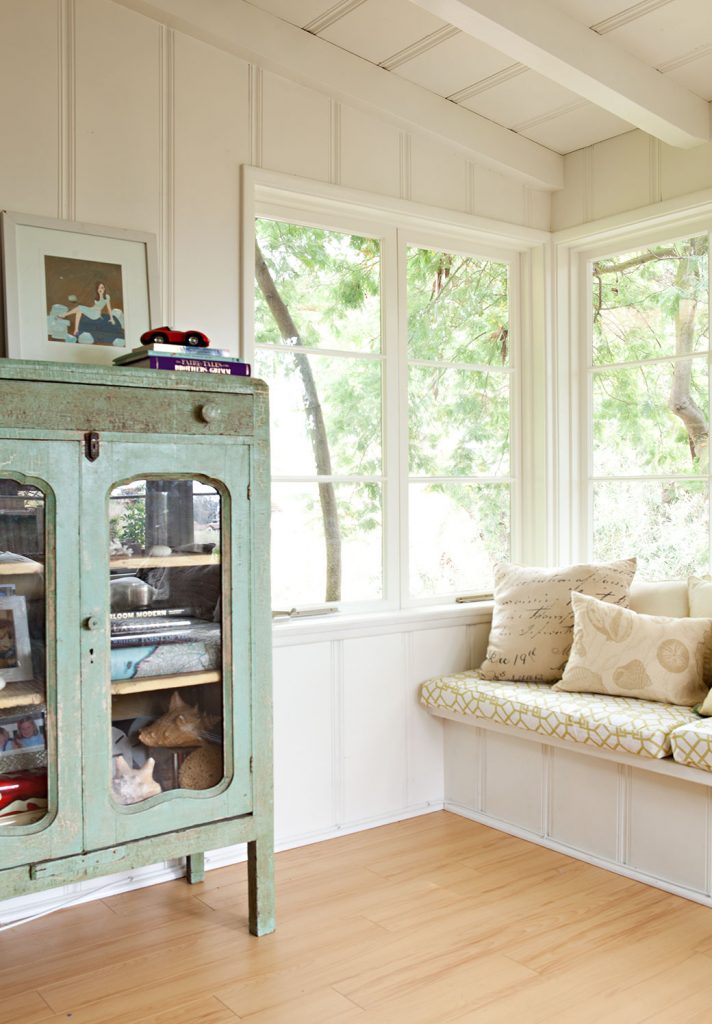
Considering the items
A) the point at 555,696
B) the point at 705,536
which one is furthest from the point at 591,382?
the point at 555,696

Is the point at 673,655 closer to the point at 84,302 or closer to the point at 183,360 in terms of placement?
the point at 183,360

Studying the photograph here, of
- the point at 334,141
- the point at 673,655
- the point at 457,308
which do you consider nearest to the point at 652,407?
the point at 457,308

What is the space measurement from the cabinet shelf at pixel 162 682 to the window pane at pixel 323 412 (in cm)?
96

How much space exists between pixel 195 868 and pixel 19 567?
119cm

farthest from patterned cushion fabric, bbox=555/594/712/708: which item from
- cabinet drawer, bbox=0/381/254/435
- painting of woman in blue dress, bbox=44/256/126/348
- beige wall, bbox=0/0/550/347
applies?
painting of woman in blue dress, bbox=44/256/126/348

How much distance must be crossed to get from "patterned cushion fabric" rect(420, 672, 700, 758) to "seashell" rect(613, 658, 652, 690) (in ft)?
0.15

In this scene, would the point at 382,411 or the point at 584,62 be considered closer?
the point at 584,62

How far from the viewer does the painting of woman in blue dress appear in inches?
104

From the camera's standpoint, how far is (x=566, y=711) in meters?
2.94

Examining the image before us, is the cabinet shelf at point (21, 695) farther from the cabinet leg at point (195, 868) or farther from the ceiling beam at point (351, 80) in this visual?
the ceiling beam at point (351, 80)

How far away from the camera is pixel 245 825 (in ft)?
8.23

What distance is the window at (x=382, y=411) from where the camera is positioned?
3.26 m

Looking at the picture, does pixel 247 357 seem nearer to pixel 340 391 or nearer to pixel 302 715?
pixel 340 391

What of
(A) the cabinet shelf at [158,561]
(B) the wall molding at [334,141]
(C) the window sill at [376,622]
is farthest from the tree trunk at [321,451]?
(A) the cabinet shelf at [158,561]
